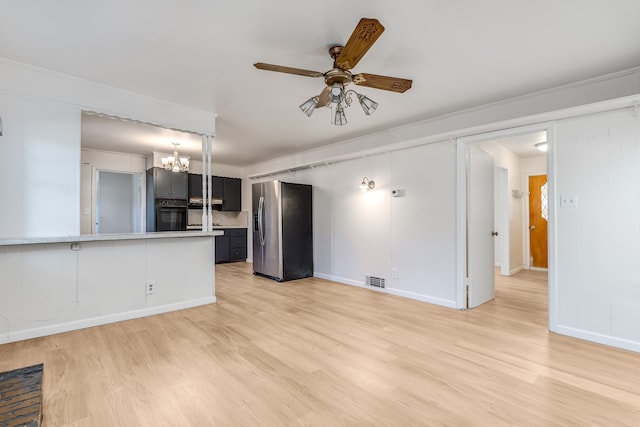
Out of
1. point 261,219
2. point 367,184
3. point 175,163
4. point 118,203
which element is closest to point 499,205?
point 367,184

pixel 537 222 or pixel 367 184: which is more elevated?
pixel 367 184

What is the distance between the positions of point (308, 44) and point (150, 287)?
10.1ft

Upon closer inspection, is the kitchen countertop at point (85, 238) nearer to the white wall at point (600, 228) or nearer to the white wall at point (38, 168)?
the white wall at point (38, 168)

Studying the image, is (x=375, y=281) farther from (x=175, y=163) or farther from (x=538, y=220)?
(x=538, y=220)

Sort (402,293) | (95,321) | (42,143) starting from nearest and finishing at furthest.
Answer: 1. (42,143)
2. (95,321)
3. (402,293)

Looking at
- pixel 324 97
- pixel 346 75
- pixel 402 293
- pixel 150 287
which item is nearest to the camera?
pixel 346 75

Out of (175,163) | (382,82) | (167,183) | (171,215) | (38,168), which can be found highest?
(382,82)

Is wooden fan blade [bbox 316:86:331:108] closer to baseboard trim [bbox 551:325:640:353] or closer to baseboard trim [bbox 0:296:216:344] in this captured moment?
baseboard trim [bbox 0:296:216:344]

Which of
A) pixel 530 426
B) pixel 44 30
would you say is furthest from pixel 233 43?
pixel 530 426

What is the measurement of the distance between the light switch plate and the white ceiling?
3.61 feet

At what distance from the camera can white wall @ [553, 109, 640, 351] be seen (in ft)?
8.59

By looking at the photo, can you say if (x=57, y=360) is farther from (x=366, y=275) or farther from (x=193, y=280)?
(x=366, y=275)

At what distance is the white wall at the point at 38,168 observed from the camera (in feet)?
8.84

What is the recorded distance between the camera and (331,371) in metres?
2.19
